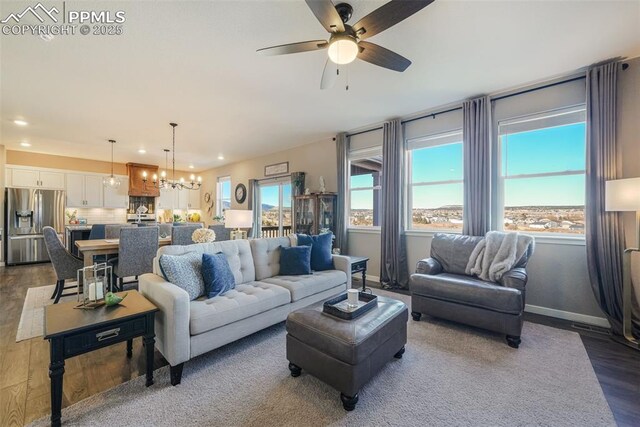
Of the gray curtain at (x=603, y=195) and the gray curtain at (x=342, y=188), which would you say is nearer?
the gray curtain at (x=603, y=195)

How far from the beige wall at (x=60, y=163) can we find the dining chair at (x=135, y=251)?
5120 millimetres

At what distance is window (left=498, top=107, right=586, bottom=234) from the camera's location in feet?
10.3

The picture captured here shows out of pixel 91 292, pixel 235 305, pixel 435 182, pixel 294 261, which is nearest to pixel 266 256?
pixel 294 261

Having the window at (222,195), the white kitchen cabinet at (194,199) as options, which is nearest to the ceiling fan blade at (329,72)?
the window at (222,195)

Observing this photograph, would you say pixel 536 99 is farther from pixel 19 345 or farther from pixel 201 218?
pixel 201 218

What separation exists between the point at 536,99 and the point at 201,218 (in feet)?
30.7

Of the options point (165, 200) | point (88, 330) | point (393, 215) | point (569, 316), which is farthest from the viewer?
point (165, 200)

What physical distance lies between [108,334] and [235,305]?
0.85 meters

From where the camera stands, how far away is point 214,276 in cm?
244

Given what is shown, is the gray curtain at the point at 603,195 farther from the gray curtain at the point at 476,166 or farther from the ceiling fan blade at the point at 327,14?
the ceiling fan blade at the point at 327,14

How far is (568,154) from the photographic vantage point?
3.18 metres

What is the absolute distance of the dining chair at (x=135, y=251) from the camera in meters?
3.66

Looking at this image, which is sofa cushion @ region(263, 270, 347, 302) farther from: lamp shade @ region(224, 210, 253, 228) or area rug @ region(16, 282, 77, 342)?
area rug @ region(16, 282, 77, 342)

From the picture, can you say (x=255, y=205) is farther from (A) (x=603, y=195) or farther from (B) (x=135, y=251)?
(A) (x=603, y=195)
